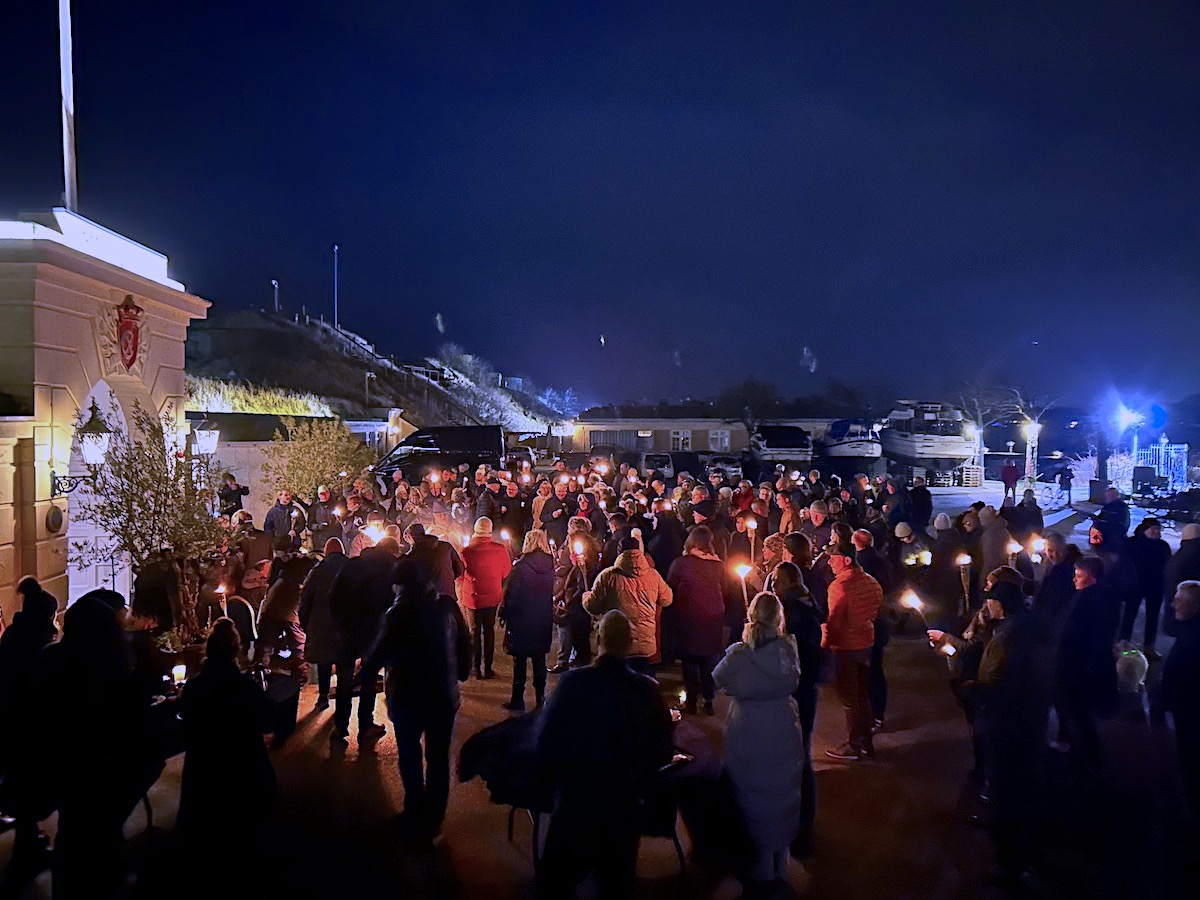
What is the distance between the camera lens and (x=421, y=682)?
5.16 metres

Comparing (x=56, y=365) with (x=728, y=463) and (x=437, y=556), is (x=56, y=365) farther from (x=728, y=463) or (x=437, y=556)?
(x=728, y=463)

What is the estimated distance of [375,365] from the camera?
68.5 meters

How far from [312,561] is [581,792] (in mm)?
5030

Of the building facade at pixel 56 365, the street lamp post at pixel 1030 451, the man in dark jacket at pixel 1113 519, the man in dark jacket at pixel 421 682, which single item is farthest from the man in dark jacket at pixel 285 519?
the street lamp post at pixel 1030 451

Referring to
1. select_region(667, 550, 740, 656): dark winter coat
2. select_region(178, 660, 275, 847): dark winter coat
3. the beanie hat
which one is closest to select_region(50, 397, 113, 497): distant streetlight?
select_region(178, 660, 275, 847): dark winter coat

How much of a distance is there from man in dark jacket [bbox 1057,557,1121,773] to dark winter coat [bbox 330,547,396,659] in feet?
18.2

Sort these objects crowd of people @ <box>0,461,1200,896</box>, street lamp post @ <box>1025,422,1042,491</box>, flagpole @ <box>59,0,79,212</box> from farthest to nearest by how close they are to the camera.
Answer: street lamp post @ <box>1025,422,1042,491</box>
flagpole @ <box>59,0,79,212</box>
crowd of people @ <box>0,461,1200,896</box>

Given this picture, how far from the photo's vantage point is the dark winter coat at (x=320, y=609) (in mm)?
7000

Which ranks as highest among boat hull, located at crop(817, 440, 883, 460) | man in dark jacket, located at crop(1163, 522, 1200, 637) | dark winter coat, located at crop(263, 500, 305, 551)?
boat hull, located at crop(817, 440, 883, 460)

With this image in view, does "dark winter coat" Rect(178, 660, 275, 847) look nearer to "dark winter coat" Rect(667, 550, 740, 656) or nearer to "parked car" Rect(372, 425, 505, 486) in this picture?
"dark winter coat" Rect(667, 550, 740, 656)

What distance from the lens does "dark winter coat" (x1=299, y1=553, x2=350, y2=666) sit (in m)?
7.00

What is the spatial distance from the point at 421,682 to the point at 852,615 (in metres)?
3.30

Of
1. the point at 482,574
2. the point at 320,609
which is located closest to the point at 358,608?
the point at 320,609

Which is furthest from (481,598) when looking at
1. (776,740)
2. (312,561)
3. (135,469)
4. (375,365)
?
(375,365)
